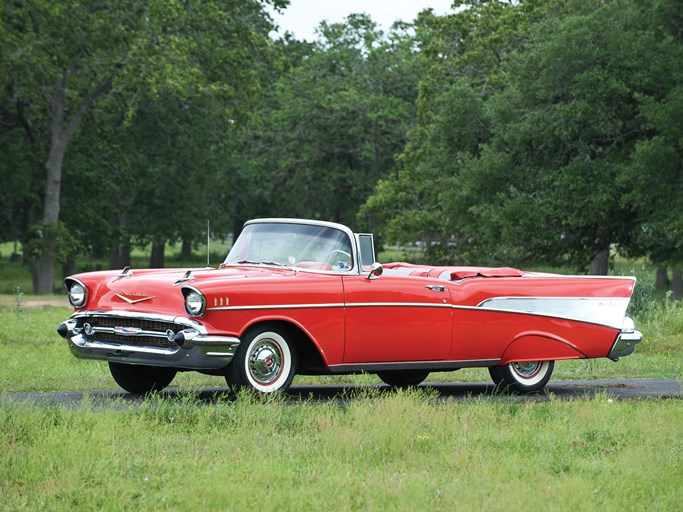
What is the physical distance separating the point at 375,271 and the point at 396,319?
486 millimetres

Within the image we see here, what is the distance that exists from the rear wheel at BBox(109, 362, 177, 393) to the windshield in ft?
4.03

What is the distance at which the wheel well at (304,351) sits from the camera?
34.0 feet

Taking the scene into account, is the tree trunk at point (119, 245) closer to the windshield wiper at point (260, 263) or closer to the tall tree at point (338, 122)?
the tall tree at point (338, 122)

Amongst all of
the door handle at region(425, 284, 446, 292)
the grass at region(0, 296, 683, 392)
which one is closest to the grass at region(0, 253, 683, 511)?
the door handle at region(425, 284, 446, 292)

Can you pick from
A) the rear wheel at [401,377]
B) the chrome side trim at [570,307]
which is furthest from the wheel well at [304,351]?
the rear wheel at [401,377]

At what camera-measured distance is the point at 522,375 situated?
12023mm

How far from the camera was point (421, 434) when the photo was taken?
857 cm

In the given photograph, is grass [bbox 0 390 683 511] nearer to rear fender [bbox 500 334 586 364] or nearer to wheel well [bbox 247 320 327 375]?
wheel well [bbox 247 320 327 375]

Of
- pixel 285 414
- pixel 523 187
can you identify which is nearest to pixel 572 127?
pixel 523 187

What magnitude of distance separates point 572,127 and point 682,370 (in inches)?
812

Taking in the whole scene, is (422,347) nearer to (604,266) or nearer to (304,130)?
(604,266)

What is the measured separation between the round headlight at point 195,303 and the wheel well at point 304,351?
0.82 m

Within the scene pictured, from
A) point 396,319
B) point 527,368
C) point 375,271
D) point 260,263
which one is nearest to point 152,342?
point 260,263

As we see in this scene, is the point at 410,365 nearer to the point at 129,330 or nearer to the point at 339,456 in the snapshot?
the point at 129,330
